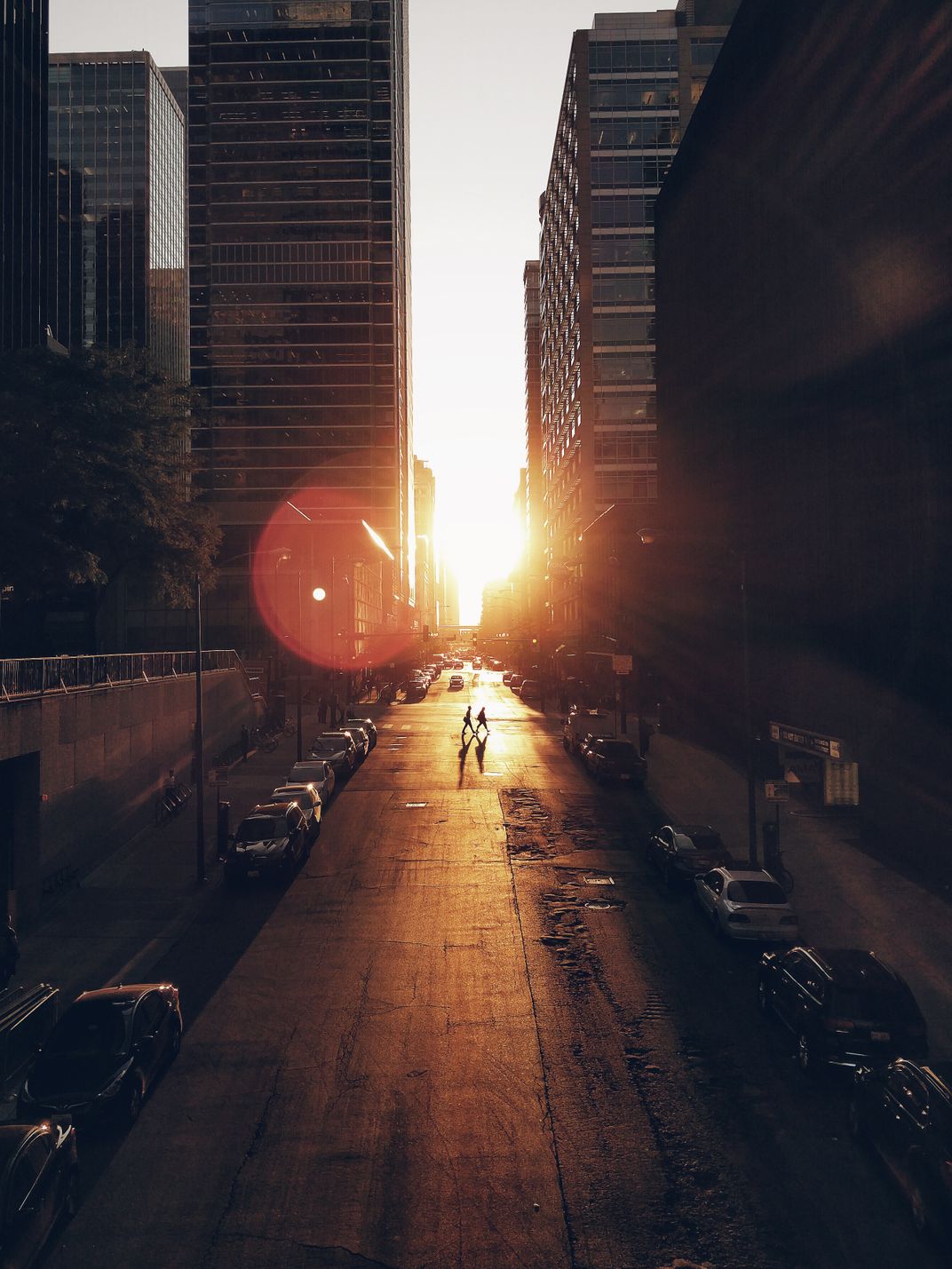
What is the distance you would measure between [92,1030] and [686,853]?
13957mm

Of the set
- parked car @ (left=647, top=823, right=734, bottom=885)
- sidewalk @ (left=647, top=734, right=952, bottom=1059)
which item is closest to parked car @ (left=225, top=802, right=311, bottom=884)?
parked car @ (left=647, top=823, right=734, bottom=885)

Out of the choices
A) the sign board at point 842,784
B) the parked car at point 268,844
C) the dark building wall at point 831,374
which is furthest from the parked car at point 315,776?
the dark building wall at point 831,374

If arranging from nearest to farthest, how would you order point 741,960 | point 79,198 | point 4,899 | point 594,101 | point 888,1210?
point 888,1210
point 741,960
point 4,899
point 594,101
point 79,198

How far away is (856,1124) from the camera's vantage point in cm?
1074

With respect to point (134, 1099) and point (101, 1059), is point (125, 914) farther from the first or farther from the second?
point (134, 1099)

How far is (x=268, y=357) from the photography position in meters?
135

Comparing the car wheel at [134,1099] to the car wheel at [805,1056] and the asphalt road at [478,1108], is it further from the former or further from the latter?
the car wheel at [805,1056]

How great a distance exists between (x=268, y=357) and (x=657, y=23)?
69.7m

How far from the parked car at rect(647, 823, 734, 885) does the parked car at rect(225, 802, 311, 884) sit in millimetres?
9183

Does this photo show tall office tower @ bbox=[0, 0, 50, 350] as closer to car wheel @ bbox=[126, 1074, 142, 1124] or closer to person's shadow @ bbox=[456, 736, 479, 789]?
person's shadow @ bbox=[456, 736, 479, 789]

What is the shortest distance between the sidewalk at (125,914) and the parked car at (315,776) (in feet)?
8.44

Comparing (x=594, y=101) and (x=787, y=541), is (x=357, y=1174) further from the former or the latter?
(x=594, y=101)

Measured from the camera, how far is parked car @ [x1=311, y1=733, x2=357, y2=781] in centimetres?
3788

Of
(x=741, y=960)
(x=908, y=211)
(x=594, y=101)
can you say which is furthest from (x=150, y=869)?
(x=594, y=101)
